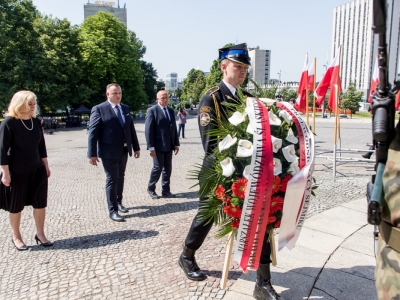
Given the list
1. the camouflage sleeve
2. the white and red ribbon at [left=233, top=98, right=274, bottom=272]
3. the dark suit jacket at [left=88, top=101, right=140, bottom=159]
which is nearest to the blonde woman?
the dark suit jacket at [left=88, top=101, right=140, bottom=159]

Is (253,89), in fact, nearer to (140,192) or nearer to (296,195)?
(296,195)

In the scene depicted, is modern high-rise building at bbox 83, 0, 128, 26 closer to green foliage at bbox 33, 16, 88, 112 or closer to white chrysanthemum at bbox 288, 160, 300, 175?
green foliage at bbox 33, 16, 88, 112

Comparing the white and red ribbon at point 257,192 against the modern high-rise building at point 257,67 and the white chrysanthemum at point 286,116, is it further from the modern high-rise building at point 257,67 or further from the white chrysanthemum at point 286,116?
the modern high-rise building at point 257,67

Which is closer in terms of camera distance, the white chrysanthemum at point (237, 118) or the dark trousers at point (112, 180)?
the white chrysanthemum at point (237, 118)

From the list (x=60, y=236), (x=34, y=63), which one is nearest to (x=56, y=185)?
(x=60, y=236)

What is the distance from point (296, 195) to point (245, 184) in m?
0.37

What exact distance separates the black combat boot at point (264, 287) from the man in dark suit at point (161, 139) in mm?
3849

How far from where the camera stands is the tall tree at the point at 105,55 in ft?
122

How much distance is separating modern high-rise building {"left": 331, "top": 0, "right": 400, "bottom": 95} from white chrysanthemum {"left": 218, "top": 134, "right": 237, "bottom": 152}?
3.45 feet

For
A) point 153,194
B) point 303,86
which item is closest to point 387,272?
point 153,194

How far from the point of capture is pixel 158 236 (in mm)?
4609

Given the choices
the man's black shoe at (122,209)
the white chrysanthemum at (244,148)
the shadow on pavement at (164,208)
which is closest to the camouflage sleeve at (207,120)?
the white chrysanthemum at (244,148)

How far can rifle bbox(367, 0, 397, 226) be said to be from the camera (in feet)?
5.41

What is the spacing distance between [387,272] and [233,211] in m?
1.20
